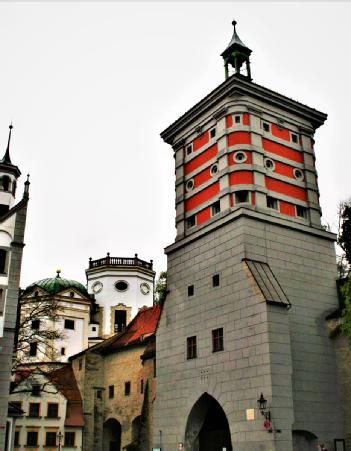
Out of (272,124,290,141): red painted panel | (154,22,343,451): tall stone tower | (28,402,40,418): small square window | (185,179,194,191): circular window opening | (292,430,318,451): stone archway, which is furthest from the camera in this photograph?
(28,402,40,418): small square window

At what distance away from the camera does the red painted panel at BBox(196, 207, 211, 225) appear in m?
33.6

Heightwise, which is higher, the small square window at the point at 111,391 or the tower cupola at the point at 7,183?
the tower cupola at the point at 7,183

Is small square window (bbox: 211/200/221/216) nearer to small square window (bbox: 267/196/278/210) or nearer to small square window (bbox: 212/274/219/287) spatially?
small square window (bbox: 267/196/278/210)

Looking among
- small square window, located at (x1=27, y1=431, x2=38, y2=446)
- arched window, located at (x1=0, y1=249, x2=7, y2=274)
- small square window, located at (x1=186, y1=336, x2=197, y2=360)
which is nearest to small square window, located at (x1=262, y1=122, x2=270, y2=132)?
small square window, located at (x1=186, y1=336, x2=197, y2=360)

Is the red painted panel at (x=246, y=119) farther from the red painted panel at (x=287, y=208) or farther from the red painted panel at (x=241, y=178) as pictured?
the red painted panel at (x=287, y=208)

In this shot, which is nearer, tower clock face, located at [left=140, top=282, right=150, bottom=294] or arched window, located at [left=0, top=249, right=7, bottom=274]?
arched window, located at [left=0, top=249, right=7, bottom=274]

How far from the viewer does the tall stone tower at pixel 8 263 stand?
2766 cm

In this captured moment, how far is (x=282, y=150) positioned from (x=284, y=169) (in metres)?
1.32

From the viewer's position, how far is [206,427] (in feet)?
101

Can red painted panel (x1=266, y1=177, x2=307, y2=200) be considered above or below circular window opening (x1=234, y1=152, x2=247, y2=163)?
below

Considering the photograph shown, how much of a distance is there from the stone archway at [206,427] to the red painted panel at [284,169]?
1353 centimetres

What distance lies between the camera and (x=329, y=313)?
1211 inches

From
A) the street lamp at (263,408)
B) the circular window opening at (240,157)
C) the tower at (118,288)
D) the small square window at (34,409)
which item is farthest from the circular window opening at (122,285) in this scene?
the street lamp at (263,408)

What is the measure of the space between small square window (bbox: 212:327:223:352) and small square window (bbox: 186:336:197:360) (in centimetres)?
170
